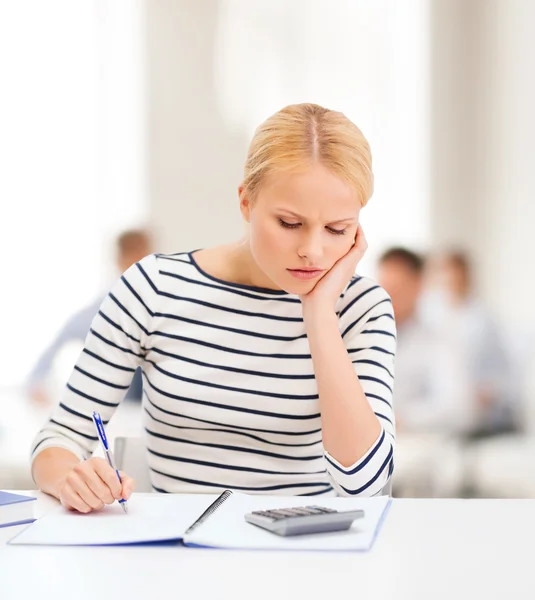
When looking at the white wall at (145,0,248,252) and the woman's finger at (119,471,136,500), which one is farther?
the white wall at (145,0,248,252)

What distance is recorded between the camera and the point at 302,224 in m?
1.19

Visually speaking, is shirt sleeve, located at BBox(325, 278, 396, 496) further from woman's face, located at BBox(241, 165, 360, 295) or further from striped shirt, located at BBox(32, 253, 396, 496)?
woman's face, located at BBox(241, 165, 360, 295)

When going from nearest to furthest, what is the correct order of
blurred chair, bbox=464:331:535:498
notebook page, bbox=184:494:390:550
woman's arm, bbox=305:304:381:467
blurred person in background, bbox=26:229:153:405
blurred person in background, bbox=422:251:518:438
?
notebook page, bbox=184:494:390:550
woman's arm, bbox=305:304:381:467
blurred person in background, bbox=26:229:153:405
blurred chair, bbox=464:331:535:498
blurred person in background, bbox=422:251:518:438

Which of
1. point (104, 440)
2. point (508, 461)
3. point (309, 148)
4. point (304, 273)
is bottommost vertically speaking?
point (508, 461)

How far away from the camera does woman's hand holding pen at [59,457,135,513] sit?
3.23 ft

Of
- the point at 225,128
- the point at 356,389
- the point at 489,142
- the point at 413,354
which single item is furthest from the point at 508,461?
the point at 356,389

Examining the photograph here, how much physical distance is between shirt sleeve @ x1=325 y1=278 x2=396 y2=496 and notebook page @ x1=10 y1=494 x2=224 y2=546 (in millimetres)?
197

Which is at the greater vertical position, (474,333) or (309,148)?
(309,148)

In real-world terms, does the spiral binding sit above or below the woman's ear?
below

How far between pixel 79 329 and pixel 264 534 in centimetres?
303

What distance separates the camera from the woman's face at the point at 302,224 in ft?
3.84

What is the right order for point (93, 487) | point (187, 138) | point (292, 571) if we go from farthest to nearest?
point (187, 138) < point (93, 487) < point (292, 571)

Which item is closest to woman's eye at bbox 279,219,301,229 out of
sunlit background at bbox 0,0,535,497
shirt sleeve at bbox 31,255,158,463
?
shirt sleeve at bbox 31,255,158,463

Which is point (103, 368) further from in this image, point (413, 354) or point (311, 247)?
point (413, 354)
